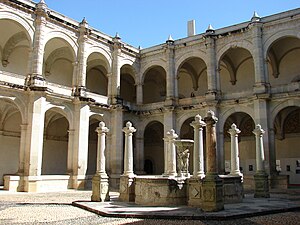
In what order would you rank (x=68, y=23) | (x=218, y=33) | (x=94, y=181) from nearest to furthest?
(x=94, y=181)
(x=68, y=23)
(x=218, y=33)

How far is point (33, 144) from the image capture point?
1872cm

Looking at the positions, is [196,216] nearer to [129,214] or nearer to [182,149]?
[129,214]

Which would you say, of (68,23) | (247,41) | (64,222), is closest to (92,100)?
(68,23)

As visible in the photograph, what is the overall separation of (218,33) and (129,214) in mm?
17530

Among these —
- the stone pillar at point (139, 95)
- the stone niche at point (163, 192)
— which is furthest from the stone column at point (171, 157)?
the stone pillar at point (139, 95)

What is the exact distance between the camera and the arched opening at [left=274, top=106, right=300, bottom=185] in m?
23.9

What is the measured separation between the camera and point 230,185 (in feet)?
40.8

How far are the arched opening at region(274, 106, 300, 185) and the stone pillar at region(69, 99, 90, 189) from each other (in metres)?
13.7

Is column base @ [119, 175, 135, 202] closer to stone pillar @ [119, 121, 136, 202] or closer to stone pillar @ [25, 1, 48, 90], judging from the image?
stone pillar @ [119, 121, 136, 202]

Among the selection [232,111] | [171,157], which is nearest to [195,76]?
[232,111]

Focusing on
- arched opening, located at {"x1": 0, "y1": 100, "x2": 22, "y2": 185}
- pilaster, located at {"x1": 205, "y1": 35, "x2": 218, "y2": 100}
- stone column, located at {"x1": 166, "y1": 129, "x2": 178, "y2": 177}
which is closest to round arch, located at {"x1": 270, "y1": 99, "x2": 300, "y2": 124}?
pilaster, located at {"x1": 205, "y1": 35, "x2": 218, "y2": 100}

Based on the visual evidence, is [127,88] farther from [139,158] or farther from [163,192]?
[163,192]

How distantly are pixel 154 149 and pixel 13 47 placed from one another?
1520 cm

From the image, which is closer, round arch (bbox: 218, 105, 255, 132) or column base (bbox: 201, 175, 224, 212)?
column base (bbox: 201, 175, 224, 212)
